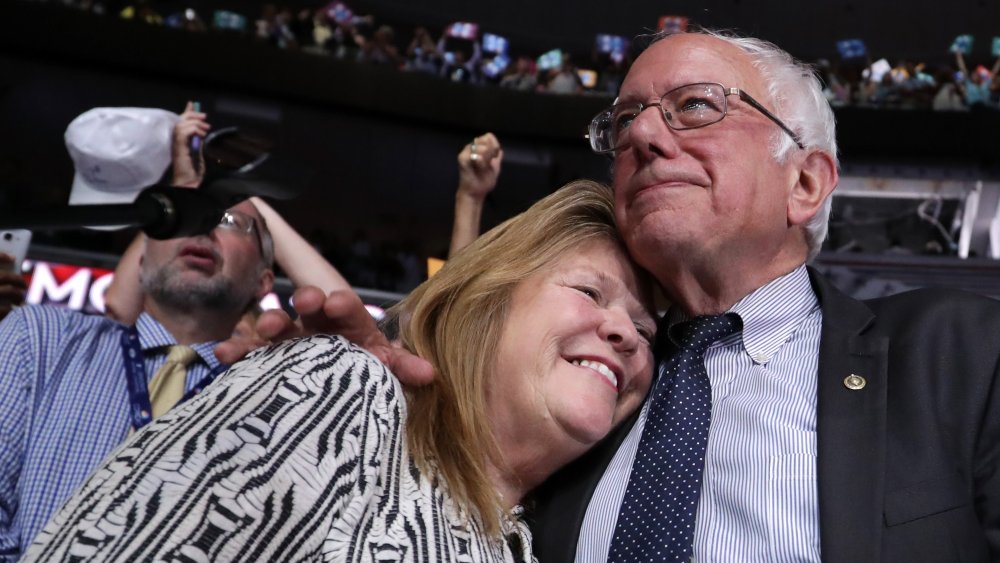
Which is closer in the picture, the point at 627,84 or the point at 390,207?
the point at 627,84

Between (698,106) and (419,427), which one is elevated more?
(698,106)

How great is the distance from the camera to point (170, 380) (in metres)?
2.11

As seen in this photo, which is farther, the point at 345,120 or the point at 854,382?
the point at 345,120

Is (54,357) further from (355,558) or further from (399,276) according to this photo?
(399,276)

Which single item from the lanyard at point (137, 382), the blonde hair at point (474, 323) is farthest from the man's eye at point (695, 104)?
the lanyard at point (137, 382)

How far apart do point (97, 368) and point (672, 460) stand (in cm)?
121

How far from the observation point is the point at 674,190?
1.63 m

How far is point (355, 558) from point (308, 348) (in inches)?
9.7

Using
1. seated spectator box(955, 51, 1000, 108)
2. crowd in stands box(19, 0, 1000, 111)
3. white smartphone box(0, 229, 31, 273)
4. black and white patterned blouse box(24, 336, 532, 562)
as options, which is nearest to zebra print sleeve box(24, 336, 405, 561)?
black and white patterned blouse box(24, 336, 532, 562)

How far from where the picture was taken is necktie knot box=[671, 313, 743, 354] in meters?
1.62

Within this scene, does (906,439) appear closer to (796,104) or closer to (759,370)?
(759,370)

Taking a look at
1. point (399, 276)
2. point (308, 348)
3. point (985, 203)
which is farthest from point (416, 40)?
point (308, 348)

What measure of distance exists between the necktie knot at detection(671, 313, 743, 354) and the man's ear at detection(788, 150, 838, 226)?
0.79 feet

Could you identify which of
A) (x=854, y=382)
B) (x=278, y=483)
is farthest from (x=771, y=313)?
(x=278, y=483)
